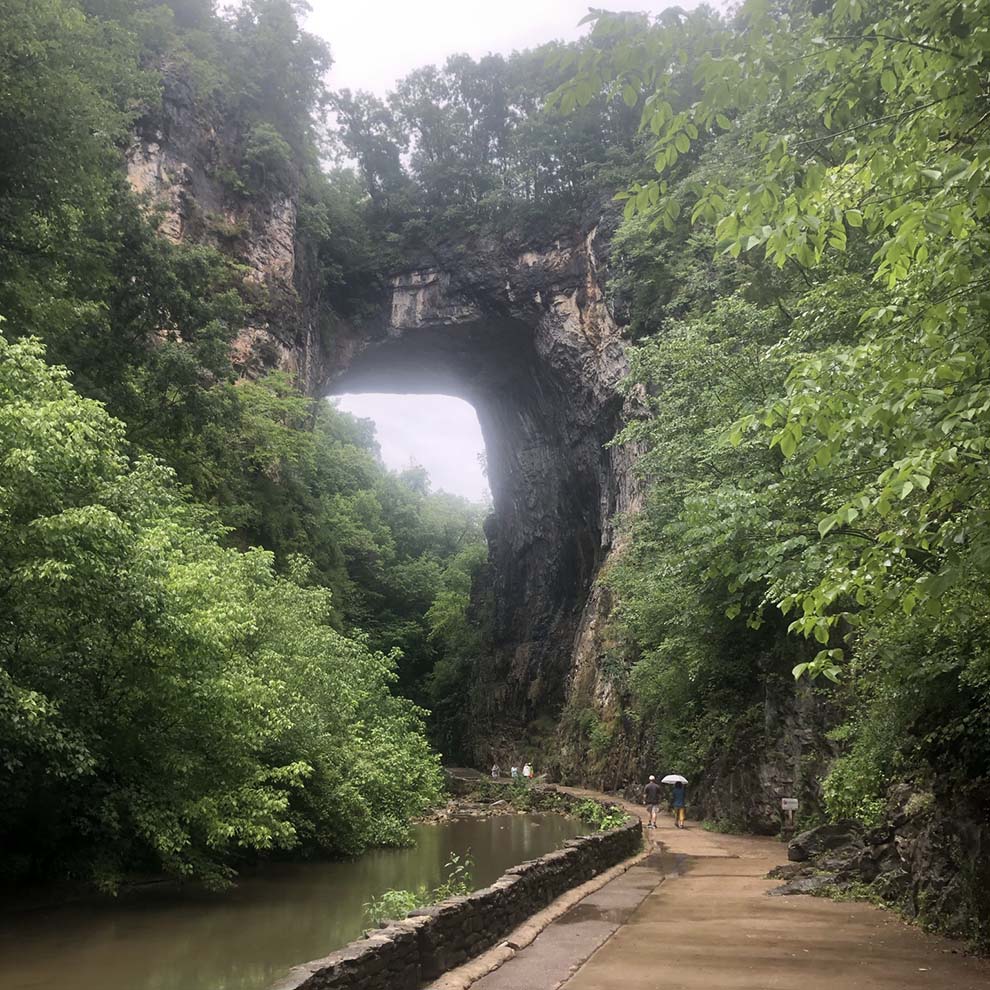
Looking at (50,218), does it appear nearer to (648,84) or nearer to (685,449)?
(685,449)

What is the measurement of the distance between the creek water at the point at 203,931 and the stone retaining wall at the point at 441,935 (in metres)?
2.19

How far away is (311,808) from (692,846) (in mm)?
Result: 7145

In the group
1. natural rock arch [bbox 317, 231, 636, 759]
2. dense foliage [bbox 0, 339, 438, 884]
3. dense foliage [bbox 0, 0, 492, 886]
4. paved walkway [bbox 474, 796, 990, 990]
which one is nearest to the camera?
paved walkway [bbox 474, 796, 990, 990]

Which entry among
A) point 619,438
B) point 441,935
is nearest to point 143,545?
point 441,935

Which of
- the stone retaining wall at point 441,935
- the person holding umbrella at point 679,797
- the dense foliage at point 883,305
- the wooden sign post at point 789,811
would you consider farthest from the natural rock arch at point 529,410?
the dense foliage at point 883,305

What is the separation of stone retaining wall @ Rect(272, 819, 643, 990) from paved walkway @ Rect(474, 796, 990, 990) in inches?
15.3

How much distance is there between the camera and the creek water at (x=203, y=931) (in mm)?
8344

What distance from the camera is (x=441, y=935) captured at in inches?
273

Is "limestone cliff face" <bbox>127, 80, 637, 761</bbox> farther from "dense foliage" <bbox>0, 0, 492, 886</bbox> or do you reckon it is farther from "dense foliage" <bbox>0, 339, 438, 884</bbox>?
"dense foliage" <bbox>0, 339, 438, 884</bbox>

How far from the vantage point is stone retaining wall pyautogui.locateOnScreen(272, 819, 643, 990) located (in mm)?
5230

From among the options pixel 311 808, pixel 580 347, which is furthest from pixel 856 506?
pixel 580 347

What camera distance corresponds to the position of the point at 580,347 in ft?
119

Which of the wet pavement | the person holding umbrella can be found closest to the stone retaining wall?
the wet pavement

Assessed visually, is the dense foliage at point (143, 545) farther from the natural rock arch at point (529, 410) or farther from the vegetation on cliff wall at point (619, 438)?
the natural rock arch at point (529, 410)
